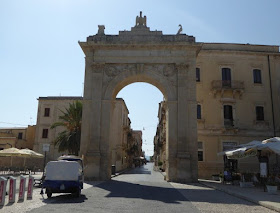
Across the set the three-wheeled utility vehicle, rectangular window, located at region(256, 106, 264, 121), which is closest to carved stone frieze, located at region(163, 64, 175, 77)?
rectangular window, located at region(256, 106, 264, 121)

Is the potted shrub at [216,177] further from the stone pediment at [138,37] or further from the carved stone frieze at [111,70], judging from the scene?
the carved stone frieze at [111,70]

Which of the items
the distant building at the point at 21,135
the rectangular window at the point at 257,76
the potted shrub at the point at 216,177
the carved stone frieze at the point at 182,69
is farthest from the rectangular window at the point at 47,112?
the rectangular window at the point at 257,76

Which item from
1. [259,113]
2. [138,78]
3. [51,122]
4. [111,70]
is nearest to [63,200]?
[111,70]

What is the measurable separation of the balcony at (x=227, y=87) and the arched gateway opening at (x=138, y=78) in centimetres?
451

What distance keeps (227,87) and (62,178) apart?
19788mm

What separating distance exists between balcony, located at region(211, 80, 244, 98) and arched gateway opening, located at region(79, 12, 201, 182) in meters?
4.51

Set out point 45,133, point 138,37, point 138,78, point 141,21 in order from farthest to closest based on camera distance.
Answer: point 45,133
point 141,21
point 138,78
point 138,37

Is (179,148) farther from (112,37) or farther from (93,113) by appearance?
(112,37)

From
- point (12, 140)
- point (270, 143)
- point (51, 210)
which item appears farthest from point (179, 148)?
point (12, 140)

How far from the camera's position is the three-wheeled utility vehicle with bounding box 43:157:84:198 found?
40.1 feet

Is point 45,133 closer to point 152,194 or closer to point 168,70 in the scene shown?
point 168,70

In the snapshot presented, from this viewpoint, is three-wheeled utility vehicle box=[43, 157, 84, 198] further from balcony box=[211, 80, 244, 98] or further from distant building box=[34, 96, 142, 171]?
distant building box=[34, 96, 142, 171]

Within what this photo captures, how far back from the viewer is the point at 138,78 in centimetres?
2494

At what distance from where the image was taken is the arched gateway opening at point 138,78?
22578 mm
